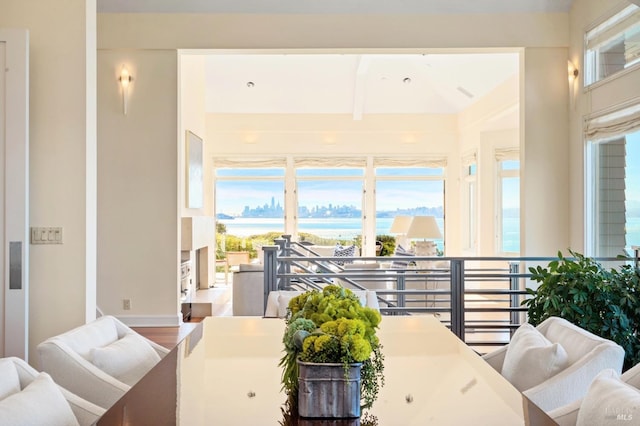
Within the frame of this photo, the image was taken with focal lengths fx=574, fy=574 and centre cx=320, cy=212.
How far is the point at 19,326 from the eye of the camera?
10.4 feet

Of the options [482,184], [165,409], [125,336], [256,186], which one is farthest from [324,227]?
[165,409]

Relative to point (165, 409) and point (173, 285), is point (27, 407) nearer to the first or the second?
point (165, 409)

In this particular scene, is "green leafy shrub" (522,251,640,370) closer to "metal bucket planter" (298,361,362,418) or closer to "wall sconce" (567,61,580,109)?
"wall sconce" (567,61,580,109)

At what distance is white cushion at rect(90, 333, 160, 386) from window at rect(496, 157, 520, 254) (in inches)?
323

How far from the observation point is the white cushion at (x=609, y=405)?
1.29 metres

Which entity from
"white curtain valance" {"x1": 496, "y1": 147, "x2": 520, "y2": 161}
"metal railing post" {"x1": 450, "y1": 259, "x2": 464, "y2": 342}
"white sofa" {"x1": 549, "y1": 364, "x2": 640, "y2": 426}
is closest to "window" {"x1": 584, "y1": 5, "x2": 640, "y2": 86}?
"metal railing post" {"x1": 450, "y1": 259, "x2": 464, "y2": 342}

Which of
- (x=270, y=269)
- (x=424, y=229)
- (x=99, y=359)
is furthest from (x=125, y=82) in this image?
(x=99, y=359)

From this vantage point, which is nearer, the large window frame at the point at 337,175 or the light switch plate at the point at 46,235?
the light switch plate at the point at 46,235

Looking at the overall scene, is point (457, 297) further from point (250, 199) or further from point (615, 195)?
point (250, 199)

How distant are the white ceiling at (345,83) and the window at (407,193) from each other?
1248mm

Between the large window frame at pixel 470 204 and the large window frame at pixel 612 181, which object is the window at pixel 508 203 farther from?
the large window frame at pixel 612 181

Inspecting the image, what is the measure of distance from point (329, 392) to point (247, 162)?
10.5 metres

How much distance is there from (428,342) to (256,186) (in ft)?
32.0

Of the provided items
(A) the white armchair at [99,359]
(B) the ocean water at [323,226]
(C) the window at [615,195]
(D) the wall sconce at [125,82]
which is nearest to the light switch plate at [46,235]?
(A) the white armchair at [99,359]
